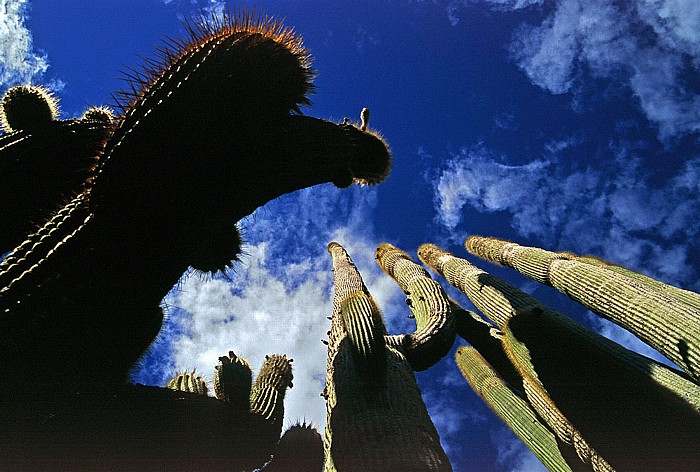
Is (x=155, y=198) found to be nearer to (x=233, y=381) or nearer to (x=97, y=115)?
(x=97, y=115)

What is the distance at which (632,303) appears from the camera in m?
2.79

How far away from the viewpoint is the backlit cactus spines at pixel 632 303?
7.85ft

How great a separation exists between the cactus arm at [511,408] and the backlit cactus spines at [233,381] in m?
2.38

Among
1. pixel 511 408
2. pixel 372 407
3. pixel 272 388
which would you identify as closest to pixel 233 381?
pixel 272 388

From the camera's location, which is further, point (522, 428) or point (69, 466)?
point (522, 428)

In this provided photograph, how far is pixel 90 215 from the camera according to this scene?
184 centimetres

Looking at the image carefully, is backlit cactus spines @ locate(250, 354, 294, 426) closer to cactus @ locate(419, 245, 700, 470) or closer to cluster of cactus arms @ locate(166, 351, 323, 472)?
cluster of cactus arms @ locate(166, 351, 323, 472)

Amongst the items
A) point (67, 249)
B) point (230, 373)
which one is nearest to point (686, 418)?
point (230, 373)

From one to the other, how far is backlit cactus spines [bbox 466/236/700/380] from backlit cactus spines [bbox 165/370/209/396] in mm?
3459

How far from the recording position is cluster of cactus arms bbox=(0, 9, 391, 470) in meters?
1.62

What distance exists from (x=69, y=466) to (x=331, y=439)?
115 centimetres

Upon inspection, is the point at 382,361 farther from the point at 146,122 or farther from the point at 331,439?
the point at 146,122

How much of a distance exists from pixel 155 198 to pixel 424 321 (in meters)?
2.54

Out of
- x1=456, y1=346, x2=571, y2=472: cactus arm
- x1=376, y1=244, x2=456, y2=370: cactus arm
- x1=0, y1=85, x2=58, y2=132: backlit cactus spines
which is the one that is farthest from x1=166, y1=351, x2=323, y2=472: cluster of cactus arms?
x1=0, y1=85, x2=58, y2=132: backlit cactus spines
